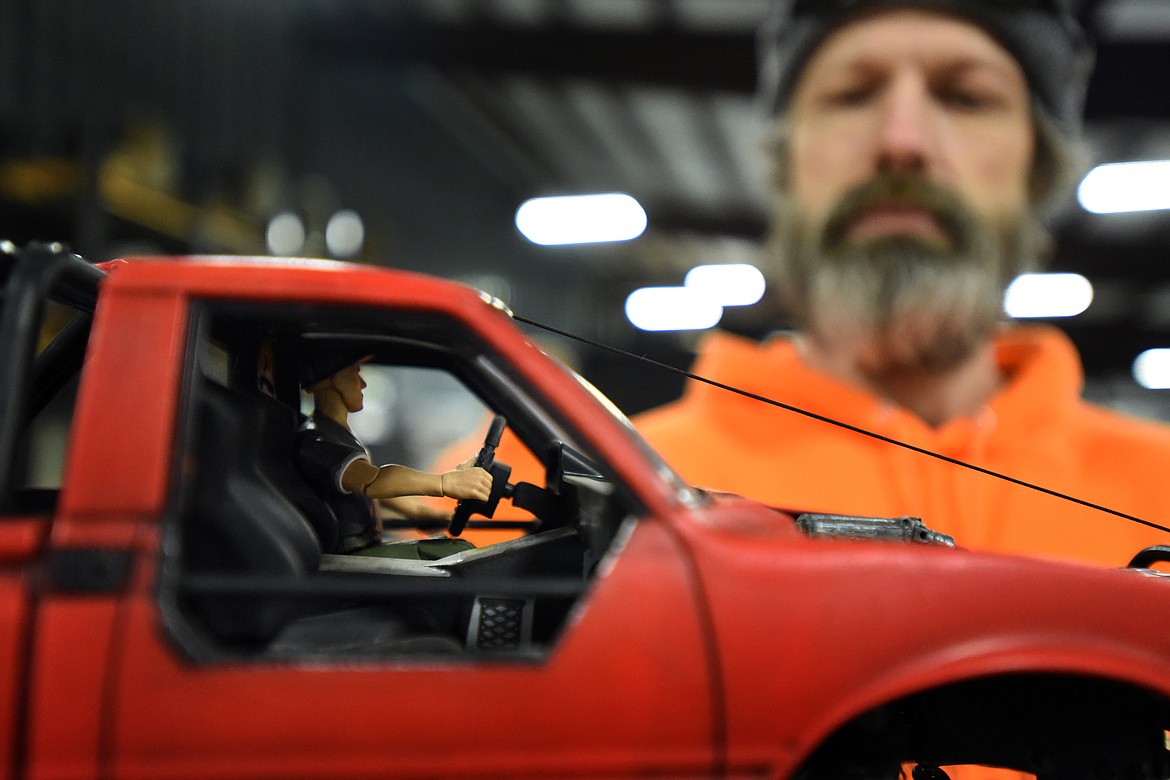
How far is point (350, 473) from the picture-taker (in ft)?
5.79

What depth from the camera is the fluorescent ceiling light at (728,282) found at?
1540cm

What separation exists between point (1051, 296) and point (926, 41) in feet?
48.0

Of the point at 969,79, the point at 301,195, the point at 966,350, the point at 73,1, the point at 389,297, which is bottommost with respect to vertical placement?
the point at 389,297

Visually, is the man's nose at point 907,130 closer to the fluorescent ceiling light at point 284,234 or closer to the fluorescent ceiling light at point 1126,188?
the fluorescent ceiling light at point 284,234

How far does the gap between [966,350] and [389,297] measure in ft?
7.06

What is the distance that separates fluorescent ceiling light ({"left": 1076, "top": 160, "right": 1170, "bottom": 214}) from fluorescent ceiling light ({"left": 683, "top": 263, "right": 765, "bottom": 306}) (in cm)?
605

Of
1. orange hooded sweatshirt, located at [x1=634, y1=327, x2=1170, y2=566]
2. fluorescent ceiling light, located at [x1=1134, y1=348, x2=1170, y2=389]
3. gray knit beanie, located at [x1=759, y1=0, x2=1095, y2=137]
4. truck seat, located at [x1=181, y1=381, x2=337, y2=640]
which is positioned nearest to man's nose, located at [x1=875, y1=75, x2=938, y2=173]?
gray knit beanie, located at [x1=759, y1=0, x2=1095, y2=137]

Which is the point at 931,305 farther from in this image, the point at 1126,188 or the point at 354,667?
the point at 1126,188

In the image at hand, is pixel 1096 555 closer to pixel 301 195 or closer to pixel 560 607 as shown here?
pixel 560 607

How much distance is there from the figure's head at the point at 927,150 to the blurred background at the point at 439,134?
68 cm

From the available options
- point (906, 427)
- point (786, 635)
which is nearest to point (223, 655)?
point (786, 635)

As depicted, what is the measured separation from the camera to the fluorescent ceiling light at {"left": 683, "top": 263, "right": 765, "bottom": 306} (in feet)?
50.5

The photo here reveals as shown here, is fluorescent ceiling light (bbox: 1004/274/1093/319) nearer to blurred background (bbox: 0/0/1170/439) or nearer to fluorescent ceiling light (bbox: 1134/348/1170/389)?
blurred background (bbox: 0/0/1170/439)

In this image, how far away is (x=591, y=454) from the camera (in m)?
1.37
